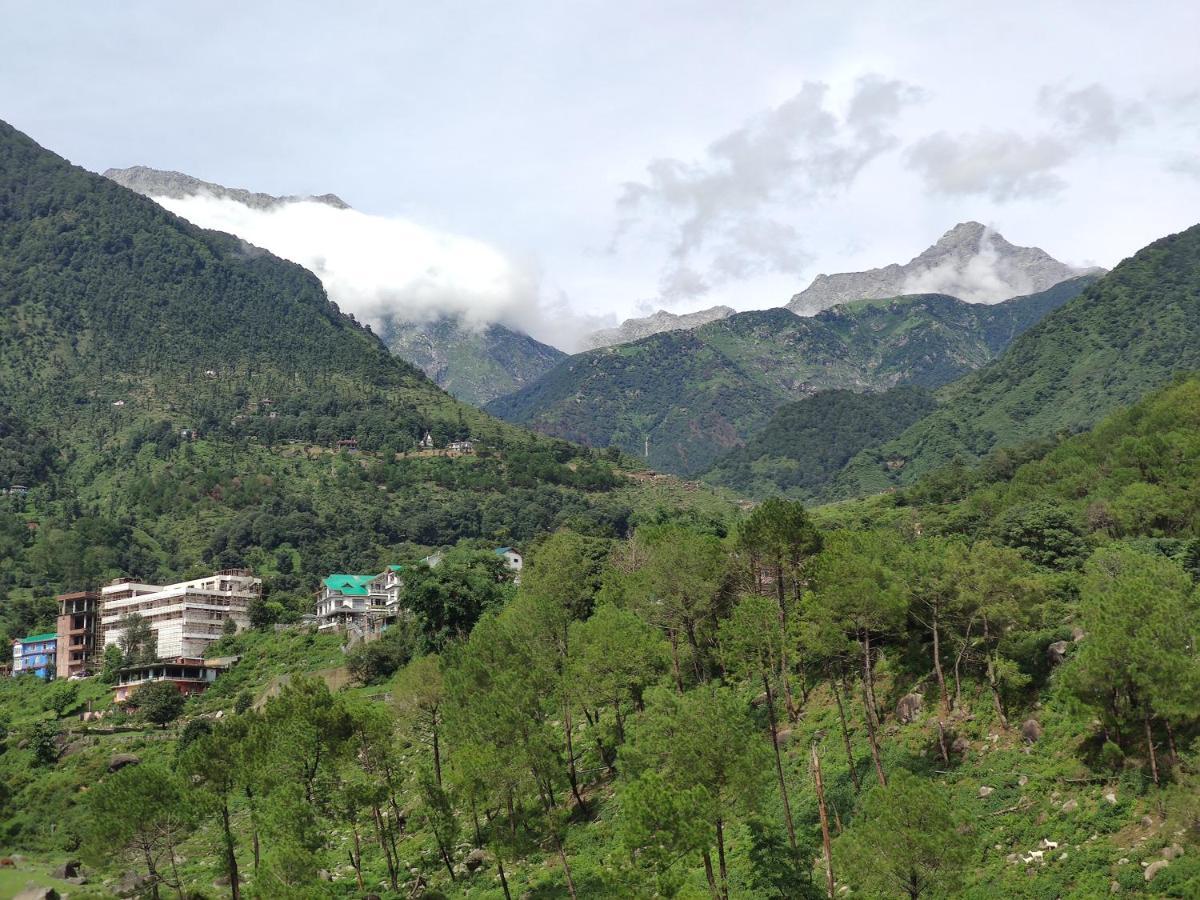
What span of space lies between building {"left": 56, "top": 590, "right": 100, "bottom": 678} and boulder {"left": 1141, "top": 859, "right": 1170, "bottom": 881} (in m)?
109

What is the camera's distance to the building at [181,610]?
378 ft

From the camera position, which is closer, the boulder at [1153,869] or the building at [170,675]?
the boulder at [1153,869]

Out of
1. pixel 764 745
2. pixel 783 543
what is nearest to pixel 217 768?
pixel 764 745

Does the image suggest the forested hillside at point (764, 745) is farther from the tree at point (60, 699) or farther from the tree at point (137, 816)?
the tree at point (60, 699)

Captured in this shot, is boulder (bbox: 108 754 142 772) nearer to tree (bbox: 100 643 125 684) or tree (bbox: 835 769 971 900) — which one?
tree (bbox: 100 643 125 684)

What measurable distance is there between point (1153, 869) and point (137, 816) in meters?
38.7

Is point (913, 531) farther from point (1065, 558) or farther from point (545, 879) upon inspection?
point (545, 879)


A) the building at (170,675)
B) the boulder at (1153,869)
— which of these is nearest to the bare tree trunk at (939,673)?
the boulder at (1153,869)

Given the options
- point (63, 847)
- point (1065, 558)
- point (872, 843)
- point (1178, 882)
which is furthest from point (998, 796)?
point (63, 847)

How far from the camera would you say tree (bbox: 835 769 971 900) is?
30.2 meters

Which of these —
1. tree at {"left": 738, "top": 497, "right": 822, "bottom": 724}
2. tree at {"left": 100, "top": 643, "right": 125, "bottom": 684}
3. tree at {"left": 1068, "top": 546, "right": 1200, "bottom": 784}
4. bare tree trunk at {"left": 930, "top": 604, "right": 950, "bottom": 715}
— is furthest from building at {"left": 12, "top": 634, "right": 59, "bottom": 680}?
tree at {"left": 1068, "top": 546, "right": 1200, "bottom": 784}

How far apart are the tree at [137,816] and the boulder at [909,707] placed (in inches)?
1282

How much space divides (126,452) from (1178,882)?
7567 inches

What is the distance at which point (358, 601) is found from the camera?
12131 centimetres
